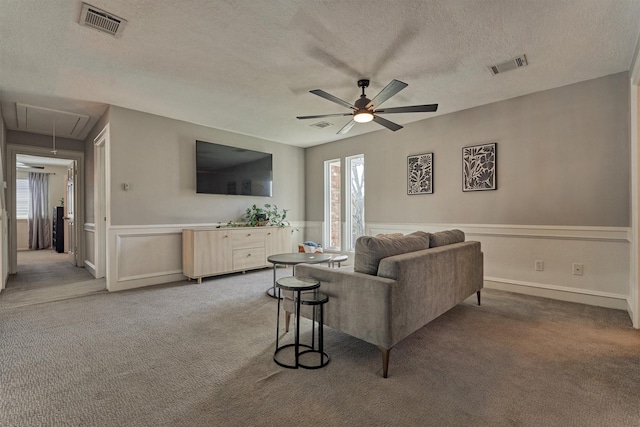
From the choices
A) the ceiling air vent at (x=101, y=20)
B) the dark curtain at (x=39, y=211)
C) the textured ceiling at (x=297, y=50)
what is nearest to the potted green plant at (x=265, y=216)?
the textured ceiling at (x=297, y=50)

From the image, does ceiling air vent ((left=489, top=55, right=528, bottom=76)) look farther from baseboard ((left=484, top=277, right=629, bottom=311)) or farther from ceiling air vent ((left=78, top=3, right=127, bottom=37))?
ceiling air vent ((left=78, top=3, right=127, bottom=37))

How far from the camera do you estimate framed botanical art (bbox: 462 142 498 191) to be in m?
4.01

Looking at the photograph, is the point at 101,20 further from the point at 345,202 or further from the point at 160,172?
the point at 345,202

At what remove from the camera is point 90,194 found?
5426 mm

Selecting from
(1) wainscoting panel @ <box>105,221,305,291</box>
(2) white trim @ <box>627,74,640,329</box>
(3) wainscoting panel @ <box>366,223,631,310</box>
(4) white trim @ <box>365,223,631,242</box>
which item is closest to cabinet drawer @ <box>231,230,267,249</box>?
(1) wainscoting panel @ <box>105,221,305,291</box>

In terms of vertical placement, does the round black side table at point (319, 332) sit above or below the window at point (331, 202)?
below

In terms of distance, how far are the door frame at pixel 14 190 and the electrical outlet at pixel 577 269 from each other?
784cm

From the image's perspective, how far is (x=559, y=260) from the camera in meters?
3.53

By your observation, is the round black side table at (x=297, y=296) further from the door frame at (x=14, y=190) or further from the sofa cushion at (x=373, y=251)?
the door frame at (x=14, y=190)

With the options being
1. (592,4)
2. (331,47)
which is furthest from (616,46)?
(331,47)

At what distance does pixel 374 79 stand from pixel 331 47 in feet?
2.69

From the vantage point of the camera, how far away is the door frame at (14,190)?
5.00m

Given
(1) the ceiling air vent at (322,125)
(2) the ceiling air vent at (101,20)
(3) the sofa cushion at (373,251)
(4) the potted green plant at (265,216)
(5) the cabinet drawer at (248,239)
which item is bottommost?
(5) the cabinet drawer at (248,239)

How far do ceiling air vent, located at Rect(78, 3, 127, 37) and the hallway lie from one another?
321 cm
